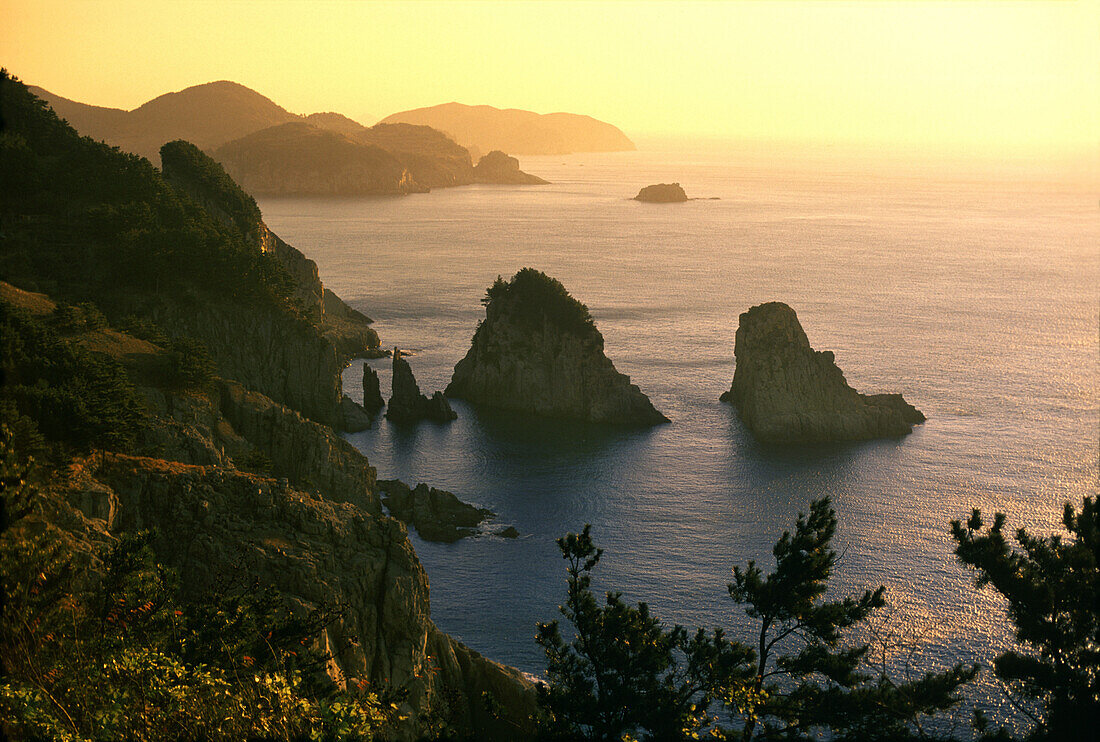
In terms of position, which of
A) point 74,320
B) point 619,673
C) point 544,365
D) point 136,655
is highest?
point 74,320

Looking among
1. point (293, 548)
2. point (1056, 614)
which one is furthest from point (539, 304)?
point (1056, 614)

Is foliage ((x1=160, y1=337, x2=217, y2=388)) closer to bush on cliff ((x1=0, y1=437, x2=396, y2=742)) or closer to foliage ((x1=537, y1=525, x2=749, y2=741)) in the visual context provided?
bush on cliff ((x1=0, y1=437, x2=396, y2=742))

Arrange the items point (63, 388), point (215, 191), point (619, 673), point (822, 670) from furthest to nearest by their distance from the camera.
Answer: point (215, 191)
point (822, 670)
point (619, 673)
point (63, 388)

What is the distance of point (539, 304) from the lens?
94.5 meters

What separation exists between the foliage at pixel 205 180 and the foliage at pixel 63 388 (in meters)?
42.9

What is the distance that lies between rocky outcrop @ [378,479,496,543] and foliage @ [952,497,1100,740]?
3839 centimetres

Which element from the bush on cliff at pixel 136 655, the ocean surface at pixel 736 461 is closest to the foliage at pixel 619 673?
the bush on cliff at pixel 136 655

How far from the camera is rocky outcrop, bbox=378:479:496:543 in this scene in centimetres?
6234

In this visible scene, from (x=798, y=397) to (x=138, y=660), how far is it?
7404cm

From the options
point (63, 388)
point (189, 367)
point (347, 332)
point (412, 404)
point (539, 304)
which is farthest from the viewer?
point (347, 332)

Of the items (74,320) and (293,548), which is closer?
(293,548)

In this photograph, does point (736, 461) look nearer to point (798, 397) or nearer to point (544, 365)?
point (798, 397)

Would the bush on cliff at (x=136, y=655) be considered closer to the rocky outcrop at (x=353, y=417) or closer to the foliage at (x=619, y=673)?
the foliage at (x=619, y=673)

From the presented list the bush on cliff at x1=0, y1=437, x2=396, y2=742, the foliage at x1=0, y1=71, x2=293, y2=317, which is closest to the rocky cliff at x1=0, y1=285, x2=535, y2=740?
the bush on cliff at x1=0, y1=437, x2=396, y2=742
